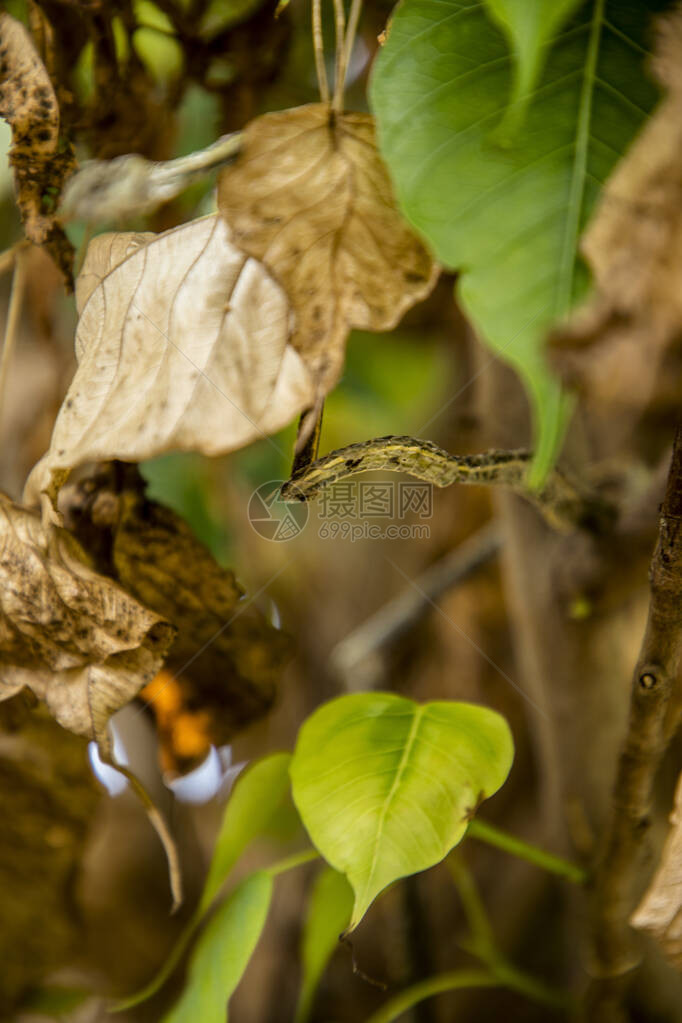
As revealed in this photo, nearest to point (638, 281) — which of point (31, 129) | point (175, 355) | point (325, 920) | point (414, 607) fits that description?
point (175, 355)

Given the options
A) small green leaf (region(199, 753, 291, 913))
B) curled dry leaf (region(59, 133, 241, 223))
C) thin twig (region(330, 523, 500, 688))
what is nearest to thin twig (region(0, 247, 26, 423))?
curled dry leaf (region(59, 133, 241, 223))

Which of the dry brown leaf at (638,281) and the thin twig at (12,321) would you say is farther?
the thin twig at (12,321)

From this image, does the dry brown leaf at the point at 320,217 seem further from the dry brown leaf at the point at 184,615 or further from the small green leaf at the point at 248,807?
the small green leaf at the point at 248,807

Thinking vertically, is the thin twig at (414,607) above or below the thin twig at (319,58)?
below

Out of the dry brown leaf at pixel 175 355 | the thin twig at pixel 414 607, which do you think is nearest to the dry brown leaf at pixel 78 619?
the dry brown leaf at pixel 175 355

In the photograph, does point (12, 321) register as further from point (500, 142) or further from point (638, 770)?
point (638, 770)

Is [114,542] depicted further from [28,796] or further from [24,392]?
[24,392]
